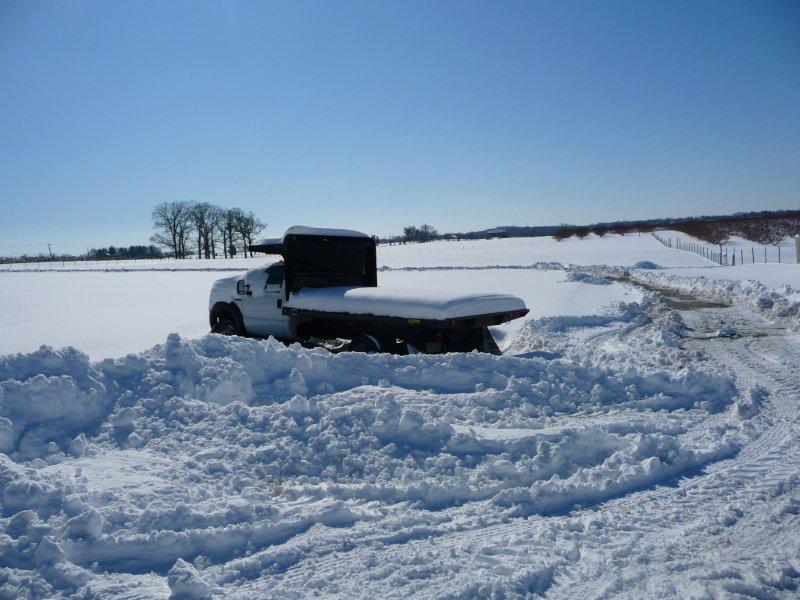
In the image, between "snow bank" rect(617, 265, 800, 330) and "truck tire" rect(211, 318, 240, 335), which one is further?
"snow bank" rect(617, 265, 800, 330)

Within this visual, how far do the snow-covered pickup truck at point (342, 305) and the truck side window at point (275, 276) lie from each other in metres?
0.02

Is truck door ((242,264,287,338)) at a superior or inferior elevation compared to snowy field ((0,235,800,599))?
superior

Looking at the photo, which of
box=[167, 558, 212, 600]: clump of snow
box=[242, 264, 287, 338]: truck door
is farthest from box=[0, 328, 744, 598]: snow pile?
box=[242, 264, 287, 338]: truck door

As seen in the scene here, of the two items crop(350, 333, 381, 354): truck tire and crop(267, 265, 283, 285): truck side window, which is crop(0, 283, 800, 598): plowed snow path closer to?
crop(350, 333, 381, 354): truck tire

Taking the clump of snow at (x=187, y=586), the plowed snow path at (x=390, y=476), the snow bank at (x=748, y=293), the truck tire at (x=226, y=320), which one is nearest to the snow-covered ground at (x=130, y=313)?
the truck tire at (x=226, y=320)

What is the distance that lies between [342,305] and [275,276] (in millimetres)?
2117

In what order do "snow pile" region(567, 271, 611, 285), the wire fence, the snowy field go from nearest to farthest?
1. the snowy field
2. "snow pile" region(567, 271, 611, 285)
3. the wire fence

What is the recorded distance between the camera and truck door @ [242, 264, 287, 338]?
10359mm

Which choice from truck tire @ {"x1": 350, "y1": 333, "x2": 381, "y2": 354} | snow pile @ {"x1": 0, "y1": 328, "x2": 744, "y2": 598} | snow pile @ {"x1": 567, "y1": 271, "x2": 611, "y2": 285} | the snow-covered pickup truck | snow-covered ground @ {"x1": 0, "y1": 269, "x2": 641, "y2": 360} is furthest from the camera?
snow pile @ {"x1": 567, "y1": 271, "x2": 611, "y2": 285}

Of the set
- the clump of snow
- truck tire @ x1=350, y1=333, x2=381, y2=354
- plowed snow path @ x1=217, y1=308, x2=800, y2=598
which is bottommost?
plowed snow path @ x1=217, y1=308, x2=800, y2=598

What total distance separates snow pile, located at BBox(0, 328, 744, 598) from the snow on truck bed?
2.40 ft

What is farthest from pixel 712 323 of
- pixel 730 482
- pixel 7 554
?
pixel 7 554

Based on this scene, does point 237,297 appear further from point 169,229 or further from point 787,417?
point 169,229

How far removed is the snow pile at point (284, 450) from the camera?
3709 millimetres
